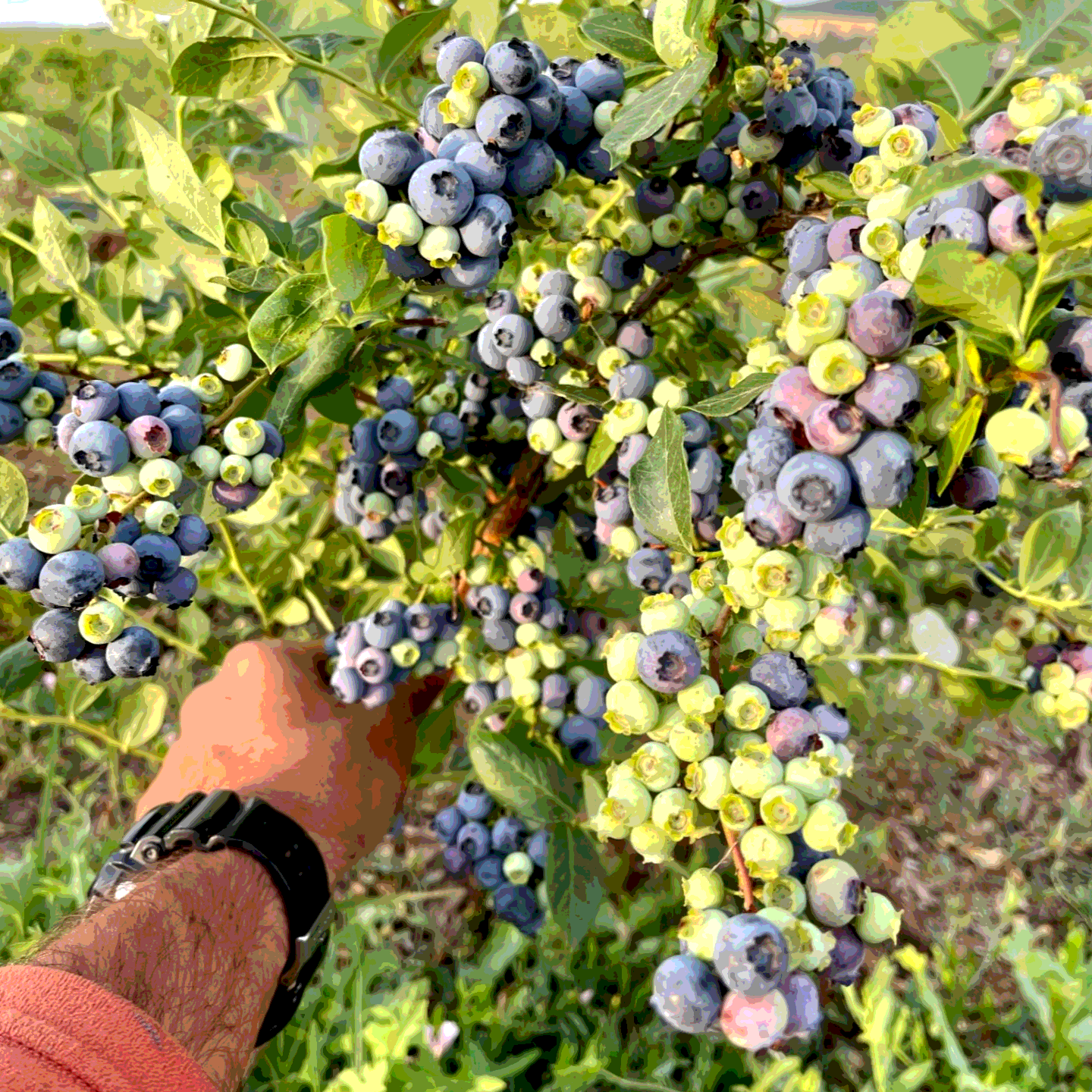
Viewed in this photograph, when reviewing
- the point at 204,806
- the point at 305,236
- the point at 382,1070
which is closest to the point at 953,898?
the point at 382,1070

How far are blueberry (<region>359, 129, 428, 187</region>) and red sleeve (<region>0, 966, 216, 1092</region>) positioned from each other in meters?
0.82

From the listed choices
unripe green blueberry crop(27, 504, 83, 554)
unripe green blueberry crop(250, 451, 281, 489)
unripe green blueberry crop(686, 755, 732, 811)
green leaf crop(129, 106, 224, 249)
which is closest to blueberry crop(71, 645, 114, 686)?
unripe green blueberry crop(27, 504, 83, 554)

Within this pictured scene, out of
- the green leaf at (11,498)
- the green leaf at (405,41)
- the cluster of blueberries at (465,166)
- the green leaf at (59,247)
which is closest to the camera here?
the cluster of blueberries at (465,166)

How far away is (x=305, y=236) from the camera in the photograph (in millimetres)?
1016

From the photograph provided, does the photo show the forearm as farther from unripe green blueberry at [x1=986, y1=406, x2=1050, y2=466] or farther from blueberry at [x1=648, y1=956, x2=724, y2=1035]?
unripe green blueberry at [x1=986, y1=406, x2=1050, y2=466]

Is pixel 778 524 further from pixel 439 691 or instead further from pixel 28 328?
pixel 28 328

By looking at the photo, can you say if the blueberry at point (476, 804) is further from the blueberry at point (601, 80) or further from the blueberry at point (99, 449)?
the blueberry at point (601, 80)

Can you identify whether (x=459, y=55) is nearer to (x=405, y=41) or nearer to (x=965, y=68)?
(x=405, y=41)

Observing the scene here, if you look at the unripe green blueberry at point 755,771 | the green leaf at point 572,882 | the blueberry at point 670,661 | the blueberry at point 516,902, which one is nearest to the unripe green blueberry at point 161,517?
the blueberry at point 670,661

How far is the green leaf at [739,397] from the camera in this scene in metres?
0.70

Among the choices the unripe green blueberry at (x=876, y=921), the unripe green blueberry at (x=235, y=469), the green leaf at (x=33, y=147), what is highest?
the green leaf at (x=33, y=147)

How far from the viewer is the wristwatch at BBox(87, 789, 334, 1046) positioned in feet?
3.86

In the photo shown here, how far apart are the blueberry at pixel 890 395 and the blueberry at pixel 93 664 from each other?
70 cm

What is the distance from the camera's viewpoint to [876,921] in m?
0.69
